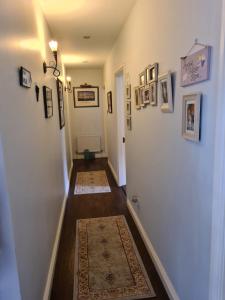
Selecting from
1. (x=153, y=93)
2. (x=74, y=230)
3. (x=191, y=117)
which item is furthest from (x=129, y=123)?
(x=191, y=117)

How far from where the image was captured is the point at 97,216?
10.4 ft

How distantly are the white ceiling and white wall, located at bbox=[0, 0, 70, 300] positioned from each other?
557 mm

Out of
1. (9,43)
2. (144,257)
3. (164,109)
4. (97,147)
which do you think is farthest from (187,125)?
(97,147)

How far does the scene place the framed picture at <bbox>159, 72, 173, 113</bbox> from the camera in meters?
1.53

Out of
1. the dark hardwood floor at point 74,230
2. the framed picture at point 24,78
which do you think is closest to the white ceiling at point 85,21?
the framed picture at point 24,78

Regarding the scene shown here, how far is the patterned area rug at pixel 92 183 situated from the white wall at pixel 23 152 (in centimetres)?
216

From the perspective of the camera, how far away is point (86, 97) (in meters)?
Result: 6.43

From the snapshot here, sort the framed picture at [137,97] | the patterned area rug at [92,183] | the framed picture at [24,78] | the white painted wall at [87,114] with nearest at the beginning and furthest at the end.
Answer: the framed picture at [24,78] → the framed picture at [137,97] → the patterned area rug at [92,183] → the white painted wall at [87,114]

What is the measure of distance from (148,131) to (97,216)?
157 cm

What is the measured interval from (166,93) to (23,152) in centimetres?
102

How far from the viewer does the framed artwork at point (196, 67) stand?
109 centimetres

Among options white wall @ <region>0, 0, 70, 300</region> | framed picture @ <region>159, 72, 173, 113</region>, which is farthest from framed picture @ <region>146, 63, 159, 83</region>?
white wall @ <region>0, 0, 70, 300</region>

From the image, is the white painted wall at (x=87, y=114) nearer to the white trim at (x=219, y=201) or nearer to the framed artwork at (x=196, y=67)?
the framed artwork at (x=196, y=67)

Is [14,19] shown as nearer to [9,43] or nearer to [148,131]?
[9,43]
